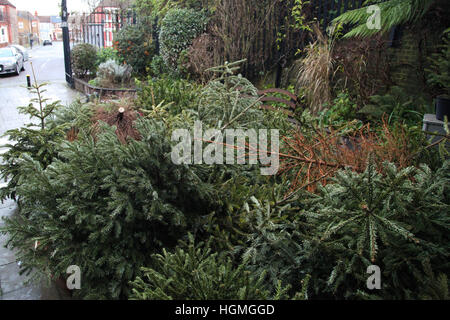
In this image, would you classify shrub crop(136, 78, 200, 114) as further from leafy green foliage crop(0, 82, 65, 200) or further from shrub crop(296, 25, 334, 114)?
shrub crop(296, 25, 334, 114)

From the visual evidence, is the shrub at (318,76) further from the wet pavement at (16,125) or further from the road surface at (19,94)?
the road surface at (19,94)

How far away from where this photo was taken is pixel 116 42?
42.5 ft

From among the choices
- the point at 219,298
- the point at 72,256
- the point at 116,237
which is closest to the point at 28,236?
the point at 72,256

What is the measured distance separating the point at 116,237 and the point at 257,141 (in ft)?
3.78

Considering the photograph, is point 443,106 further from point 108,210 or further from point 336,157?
point 108,210

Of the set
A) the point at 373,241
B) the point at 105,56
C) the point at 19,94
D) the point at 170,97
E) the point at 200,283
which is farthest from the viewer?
the point at 105,56

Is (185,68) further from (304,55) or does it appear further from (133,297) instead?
(133,297)

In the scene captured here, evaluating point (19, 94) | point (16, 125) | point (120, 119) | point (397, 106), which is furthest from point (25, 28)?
point (397, 106)

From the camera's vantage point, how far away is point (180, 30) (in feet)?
30.9

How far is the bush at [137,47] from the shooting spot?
11914 millimetres

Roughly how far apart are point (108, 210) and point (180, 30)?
327 inches

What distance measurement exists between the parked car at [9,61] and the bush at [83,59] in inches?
190

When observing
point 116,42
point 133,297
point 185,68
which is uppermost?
point 116,42

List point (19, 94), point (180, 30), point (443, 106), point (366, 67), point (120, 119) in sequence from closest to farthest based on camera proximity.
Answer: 1. point (120, 119)
2. point (443, 106)
3. point (366, 67)
4. point (180, 30)
5. point (19, 94)
